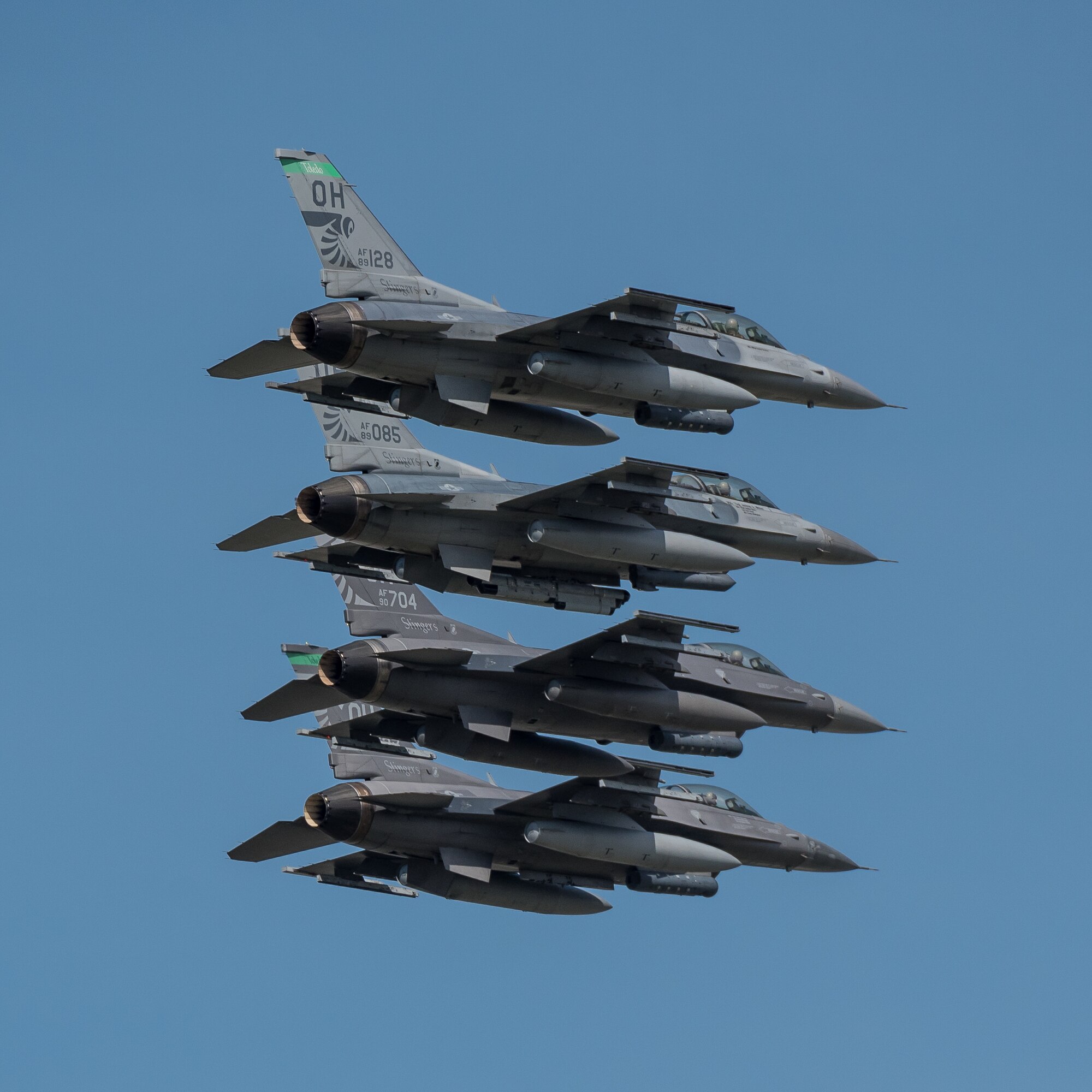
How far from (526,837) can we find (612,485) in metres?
8.33

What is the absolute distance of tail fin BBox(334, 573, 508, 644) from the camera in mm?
51062

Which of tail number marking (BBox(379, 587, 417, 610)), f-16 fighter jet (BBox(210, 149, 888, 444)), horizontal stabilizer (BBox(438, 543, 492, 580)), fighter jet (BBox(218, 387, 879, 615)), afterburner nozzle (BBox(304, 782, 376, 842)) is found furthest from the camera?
tail number marking (BBox(379, 587, 417, 610))

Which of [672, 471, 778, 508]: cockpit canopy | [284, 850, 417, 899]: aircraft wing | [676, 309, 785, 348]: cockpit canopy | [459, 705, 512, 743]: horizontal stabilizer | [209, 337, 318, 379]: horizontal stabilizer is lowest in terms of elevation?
[284, 850, 417, 899]: aircraft wing

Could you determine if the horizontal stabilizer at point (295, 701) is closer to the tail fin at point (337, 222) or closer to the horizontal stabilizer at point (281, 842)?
the horizontal stabilizer at point (281, 842)

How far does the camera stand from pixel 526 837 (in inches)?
1961

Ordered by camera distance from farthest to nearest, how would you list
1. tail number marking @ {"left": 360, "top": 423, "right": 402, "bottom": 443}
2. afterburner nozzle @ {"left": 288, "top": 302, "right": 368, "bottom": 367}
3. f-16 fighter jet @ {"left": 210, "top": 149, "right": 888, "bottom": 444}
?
tail number marking @ {"left": 360, "top": 423, "right": 402, "bottom": 443} → f-16 fighter jet @ {"left": 210, "top": 149, "right": 888, "bottom": 444} → afterburner nozzle @ {"left": 288, "top": 302, "right": 368, "bottom": 367}

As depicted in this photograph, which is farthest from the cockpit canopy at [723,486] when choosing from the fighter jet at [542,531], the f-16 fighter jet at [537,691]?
the f-16 fighter jet at [537,691]

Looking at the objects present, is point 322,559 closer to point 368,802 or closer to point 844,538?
point 368,802

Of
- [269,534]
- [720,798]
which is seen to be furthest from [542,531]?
[720,798]

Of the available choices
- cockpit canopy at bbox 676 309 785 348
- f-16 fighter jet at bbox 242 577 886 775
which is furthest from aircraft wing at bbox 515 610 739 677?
cockpit canopy at bbox 676 309 785 348

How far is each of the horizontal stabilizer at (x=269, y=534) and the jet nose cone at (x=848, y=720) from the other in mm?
12432

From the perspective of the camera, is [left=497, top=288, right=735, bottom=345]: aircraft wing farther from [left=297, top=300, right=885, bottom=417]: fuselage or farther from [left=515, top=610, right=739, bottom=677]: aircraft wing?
[left=515, top=610, right=739, bottom=677]: aircraft wing

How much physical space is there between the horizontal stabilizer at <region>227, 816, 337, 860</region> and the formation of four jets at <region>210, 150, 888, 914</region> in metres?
0.07

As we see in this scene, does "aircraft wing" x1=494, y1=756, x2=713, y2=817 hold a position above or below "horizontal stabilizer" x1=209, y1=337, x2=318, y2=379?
below
